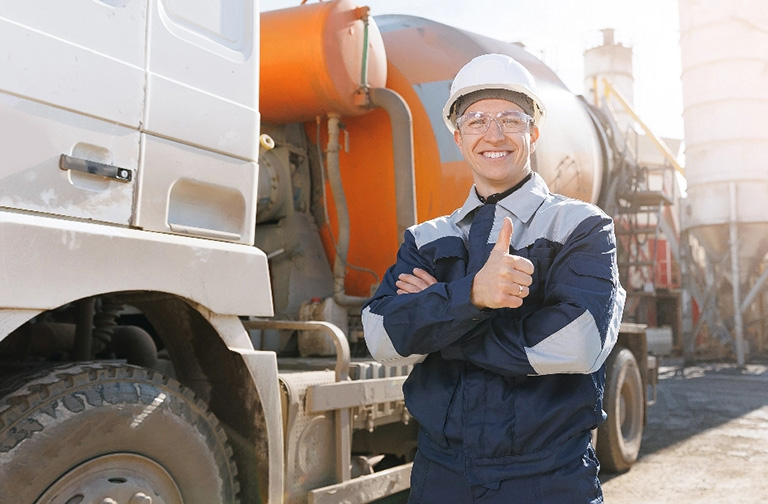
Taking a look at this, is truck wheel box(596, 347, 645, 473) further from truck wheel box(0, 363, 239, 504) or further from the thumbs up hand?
the thumbs up hand

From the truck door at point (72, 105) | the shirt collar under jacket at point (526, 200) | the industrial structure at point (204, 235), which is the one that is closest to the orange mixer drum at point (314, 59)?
the industrial structure at point (204, 235)

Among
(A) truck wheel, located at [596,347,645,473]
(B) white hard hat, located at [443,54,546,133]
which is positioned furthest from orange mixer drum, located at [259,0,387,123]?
(A) truck wheel, located at [596,347,645,473]

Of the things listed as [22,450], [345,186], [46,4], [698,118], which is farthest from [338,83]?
[698,118]

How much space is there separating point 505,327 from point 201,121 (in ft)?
4.17

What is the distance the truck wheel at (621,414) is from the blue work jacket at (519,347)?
372cm

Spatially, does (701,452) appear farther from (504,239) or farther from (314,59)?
(504,239)

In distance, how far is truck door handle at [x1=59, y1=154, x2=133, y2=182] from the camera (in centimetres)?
183

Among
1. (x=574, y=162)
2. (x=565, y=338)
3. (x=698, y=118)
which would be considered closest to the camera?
(x=565, y=338)

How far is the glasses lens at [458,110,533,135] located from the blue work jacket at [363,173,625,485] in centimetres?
16

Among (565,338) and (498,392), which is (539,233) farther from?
(498,392)

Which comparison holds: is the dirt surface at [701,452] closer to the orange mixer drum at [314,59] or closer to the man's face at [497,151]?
the orange mixer drum at [314,59]

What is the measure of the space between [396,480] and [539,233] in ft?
6.44

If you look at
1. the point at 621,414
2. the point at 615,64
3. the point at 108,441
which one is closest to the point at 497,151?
the point at 108,441

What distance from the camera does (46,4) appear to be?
1794 mm
